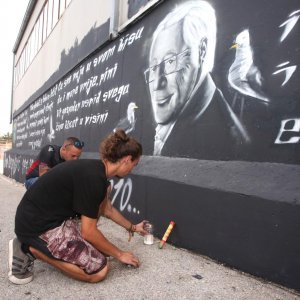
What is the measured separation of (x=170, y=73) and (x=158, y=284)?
2.68 m

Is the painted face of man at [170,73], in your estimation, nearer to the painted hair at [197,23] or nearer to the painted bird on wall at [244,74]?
the painted hair at [197,23]

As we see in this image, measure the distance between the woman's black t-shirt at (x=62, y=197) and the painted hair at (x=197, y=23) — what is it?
6.39ft

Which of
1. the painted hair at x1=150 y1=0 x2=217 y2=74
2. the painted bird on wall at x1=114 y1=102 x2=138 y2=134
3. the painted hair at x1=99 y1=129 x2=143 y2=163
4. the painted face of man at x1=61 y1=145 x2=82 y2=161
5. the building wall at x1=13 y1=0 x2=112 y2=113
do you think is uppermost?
the building wall at x1=13 y1=0 x2=112 y2=113

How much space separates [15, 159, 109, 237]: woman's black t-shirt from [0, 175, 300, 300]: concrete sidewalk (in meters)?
0.45

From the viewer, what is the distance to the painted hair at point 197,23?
381cm

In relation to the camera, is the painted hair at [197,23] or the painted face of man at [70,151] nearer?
the painted hair at [197,23]

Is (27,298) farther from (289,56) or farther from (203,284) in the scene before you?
(289,56)

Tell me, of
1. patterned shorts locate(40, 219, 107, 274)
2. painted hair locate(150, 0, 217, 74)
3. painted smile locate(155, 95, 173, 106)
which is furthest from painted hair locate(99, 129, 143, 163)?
painted smile locate(155, 95, 173, 106)

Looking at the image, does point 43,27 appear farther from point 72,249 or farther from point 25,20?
point 72,249

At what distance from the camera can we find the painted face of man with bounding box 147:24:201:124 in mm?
4129

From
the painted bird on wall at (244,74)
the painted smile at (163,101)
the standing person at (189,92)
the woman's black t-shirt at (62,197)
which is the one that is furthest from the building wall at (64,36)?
the woman's black t-shirt at (62,197)

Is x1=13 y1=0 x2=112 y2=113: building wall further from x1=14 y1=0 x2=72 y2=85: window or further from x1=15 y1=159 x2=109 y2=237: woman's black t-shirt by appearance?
x1=15 y1=159 x2=109 y2=237: woman's black t-shirt

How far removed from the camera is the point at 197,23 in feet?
13.4

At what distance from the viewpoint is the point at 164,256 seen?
139 inches
